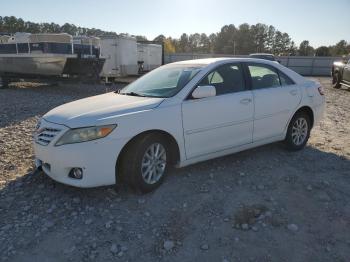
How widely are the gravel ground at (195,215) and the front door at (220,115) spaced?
0.45 meters

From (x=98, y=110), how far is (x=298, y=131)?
343cm

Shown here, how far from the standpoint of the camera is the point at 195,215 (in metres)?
3.78

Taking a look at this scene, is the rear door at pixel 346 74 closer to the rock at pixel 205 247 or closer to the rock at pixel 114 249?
the rock at pixel 205 247

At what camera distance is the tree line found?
73875mm

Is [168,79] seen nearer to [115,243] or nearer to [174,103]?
[174,103]

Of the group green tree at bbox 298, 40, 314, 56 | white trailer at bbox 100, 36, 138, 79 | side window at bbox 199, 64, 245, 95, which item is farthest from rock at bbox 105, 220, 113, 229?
green tree at bbox 298, 40, 314, 56

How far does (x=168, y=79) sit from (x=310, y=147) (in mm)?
2944

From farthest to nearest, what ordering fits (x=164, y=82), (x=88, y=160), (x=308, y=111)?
(x=308, y=111) < (x=164, y=82) < (x=88, y=160)

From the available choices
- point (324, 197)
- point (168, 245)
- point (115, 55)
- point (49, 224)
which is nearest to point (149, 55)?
point (115, 55)

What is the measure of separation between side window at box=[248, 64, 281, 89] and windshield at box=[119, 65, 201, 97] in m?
0.95

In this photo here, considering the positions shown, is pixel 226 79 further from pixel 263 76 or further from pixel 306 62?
pixel 306 62

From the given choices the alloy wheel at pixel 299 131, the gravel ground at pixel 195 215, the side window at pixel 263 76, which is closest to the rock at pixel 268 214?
the gravel ground at pixel 195 215

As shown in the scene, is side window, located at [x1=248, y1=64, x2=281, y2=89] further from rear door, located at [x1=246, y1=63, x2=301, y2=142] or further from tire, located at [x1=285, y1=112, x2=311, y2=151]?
tire, located at [x1=285, y1=112, x2=311, y2=151]

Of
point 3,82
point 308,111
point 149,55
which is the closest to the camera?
point 308,111
